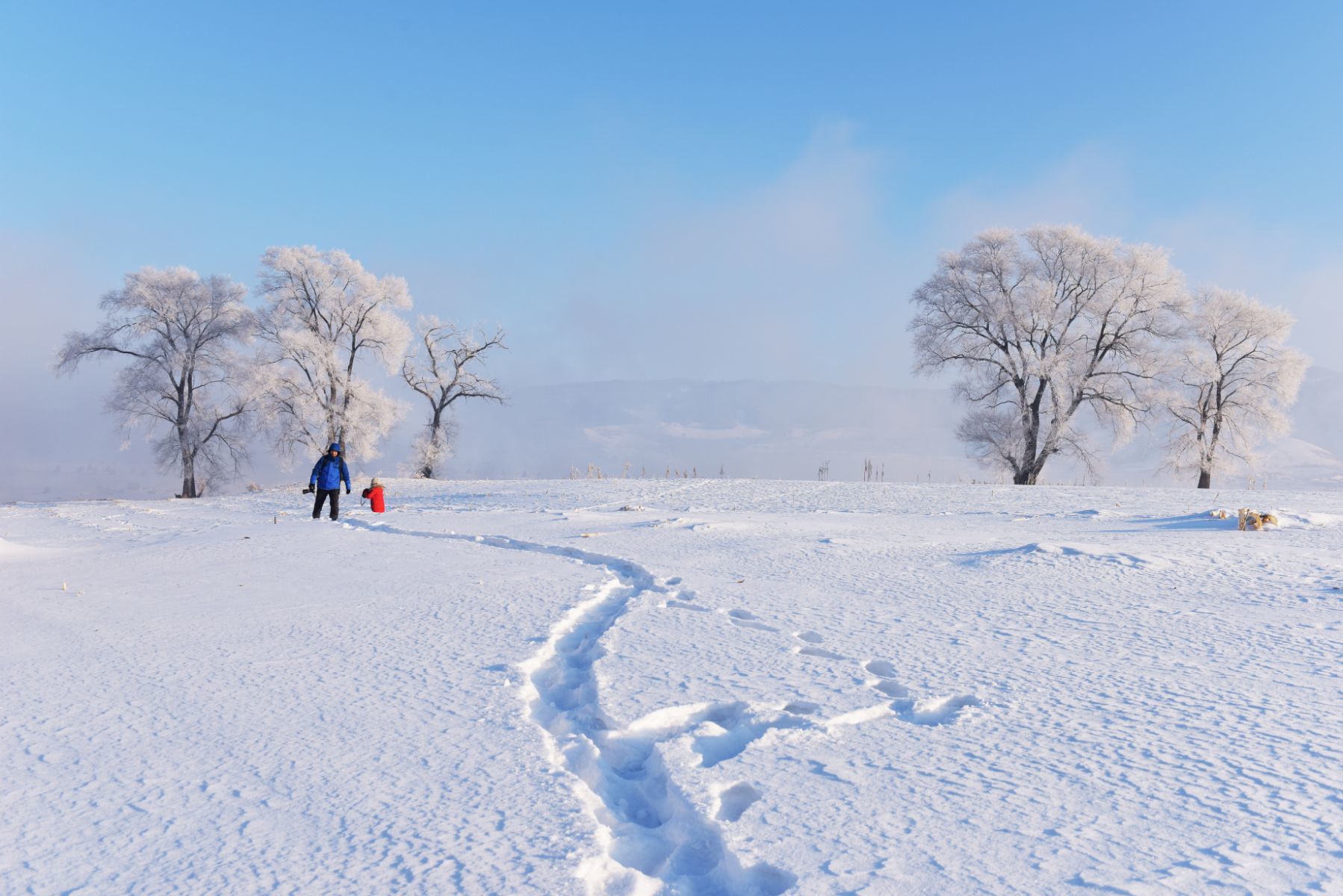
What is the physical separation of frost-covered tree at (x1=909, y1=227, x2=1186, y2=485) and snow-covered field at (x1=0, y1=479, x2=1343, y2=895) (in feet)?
59.1

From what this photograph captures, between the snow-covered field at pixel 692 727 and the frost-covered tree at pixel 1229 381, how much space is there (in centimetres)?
2149

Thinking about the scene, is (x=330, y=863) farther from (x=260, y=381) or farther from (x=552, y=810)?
(x=260, y=381)

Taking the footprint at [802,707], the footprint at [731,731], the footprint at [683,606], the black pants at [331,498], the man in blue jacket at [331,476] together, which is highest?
the man in blue jacket at [331,476]

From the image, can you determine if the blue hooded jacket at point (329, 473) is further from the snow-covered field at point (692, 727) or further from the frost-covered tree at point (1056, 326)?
the frost-covered tree at point (1056, 326)

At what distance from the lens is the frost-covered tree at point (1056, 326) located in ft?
75.3

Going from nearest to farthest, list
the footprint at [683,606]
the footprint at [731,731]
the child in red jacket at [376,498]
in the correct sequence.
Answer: the footprint at [731,731] < the footprint at [683,606] < the child in red jacket at [376,498]

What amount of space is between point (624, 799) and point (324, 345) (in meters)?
25.0

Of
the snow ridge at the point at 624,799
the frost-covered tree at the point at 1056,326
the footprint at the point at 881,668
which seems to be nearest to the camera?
the snow ridge at the point at 624,799

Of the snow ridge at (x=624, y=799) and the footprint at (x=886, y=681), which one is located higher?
the footprint at (x=886, y=681)

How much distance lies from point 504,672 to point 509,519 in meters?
7.60

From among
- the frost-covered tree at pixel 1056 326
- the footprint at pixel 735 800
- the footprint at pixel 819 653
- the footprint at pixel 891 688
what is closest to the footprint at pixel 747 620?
the footprint at pixel 819 653

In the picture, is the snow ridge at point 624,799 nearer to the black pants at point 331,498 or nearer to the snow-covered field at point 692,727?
the snow-covered field at point 692,727

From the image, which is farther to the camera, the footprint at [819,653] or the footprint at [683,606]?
the footprint at [683,606]

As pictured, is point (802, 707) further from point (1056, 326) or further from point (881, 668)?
point (1056, 326)
